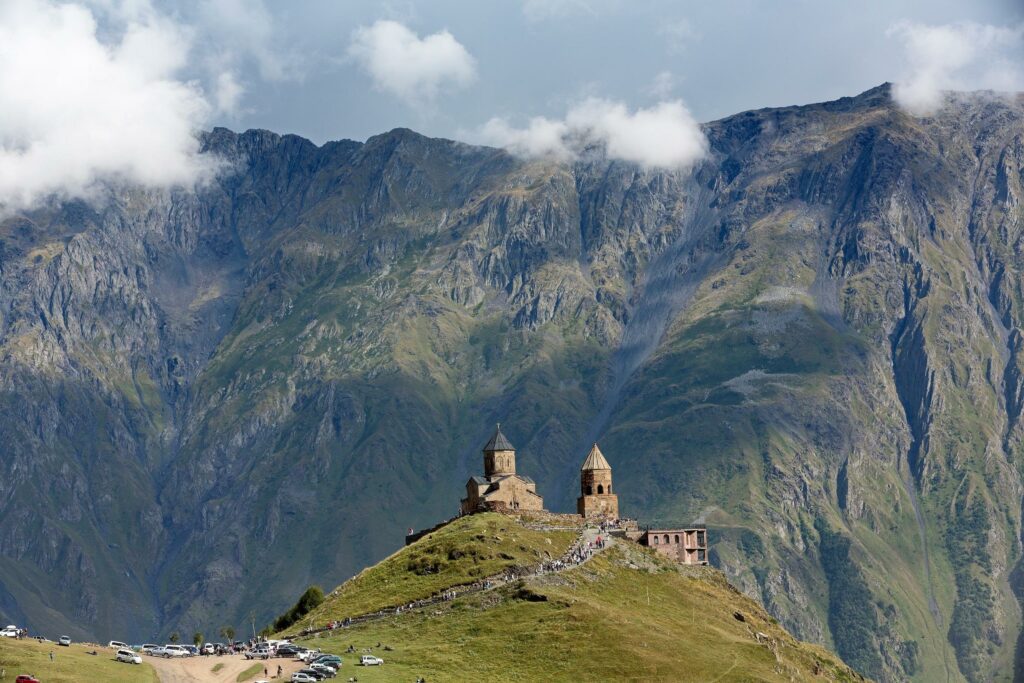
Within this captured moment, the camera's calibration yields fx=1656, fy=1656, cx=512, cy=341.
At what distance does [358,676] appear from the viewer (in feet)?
481

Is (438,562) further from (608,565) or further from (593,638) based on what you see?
(593,638)

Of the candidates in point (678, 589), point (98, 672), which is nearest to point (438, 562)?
point (678, 589)

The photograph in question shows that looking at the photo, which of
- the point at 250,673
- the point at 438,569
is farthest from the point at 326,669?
the point at 438,569

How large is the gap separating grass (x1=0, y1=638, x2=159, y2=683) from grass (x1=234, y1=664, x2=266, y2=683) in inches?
288

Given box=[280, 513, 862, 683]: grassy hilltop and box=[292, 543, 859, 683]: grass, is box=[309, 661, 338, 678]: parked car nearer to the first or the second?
box=[292, 543, 859, 683]: grass

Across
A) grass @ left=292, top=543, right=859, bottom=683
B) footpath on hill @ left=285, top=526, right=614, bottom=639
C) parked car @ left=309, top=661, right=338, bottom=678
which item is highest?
footpath on hill @ left=285, top=526, right=614, bottom=639

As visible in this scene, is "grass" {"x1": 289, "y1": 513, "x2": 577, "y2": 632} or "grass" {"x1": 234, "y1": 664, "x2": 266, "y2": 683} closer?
"grass" {"x1": 234, "y1": 664, "x2": 266, "y2": 683}

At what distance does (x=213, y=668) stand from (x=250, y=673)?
634 cm

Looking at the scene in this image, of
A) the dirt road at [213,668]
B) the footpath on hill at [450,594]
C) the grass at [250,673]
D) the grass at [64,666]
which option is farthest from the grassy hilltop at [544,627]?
the grass at [64,666]

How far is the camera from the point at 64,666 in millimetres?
143125

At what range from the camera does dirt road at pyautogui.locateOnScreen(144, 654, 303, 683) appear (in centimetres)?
14666

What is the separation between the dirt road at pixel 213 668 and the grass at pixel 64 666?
89.8 inches

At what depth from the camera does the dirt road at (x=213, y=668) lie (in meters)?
147

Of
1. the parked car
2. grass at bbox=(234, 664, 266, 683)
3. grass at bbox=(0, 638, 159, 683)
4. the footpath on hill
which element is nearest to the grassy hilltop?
the footpath on hill
